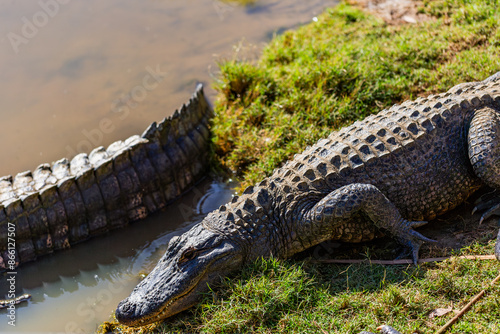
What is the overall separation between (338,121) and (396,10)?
3158 mm

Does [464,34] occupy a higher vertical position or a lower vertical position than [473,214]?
higher

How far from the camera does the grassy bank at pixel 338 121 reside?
380cm

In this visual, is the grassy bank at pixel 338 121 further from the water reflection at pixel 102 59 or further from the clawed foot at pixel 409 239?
the water reflection at pixel 102 59

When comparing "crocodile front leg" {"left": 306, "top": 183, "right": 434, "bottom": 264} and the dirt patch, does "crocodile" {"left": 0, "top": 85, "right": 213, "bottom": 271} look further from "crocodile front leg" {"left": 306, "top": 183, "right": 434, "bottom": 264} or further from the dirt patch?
the dirt patch

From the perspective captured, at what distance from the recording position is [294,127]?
20.2ft

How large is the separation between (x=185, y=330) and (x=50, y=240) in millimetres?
2064

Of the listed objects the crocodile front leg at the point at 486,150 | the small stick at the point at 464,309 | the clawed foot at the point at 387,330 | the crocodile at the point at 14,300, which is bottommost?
the small stick at the point at 464,309

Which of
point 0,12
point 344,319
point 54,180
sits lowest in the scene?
point 344,319

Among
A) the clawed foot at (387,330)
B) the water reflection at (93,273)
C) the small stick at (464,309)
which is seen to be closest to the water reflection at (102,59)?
the water reflection at (93,273)

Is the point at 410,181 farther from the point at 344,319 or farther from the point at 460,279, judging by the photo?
the point at 344,319

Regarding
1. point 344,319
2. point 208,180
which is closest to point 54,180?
point 208,180

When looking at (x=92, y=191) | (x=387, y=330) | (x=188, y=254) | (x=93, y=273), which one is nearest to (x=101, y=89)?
(x=92, y=191)

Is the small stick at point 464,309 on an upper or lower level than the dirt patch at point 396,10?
lower

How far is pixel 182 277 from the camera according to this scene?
4141 mm
